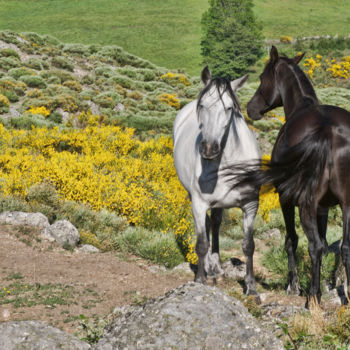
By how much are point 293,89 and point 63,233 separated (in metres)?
3.99

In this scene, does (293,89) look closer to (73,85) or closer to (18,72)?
(73,85)

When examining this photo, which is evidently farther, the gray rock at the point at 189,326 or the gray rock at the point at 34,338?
the gray rock at the point at 34,338

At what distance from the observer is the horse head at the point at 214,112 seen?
4320mm

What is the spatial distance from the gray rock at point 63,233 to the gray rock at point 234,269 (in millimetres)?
2335

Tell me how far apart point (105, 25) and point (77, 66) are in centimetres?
3585

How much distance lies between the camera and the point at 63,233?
6883 millimetres

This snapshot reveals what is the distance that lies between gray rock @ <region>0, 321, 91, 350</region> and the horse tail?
2.32 metres

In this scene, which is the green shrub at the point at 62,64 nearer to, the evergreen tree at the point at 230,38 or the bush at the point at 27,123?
the bush at the point at 27,123

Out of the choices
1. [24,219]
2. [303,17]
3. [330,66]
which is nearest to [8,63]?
[24,219]

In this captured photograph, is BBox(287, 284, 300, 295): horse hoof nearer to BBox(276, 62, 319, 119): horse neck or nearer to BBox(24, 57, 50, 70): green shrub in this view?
BBox(276, 62, 319, 119): horse neck

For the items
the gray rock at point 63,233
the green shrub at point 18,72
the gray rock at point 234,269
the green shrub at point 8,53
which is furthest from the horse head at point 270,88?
the green shrub at point 8,53

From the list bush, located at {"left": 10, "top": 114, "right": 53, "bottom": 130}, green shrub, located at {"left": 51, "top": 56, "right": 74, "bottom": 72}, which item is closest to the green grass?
A: green shrub, located at {"left": 51, "top": 56, "right": 74, "bottom": 72}

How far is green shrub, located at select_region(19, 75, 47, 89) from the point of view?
21.9 metres

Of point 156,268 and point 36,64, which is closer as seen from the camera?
point 156,268
